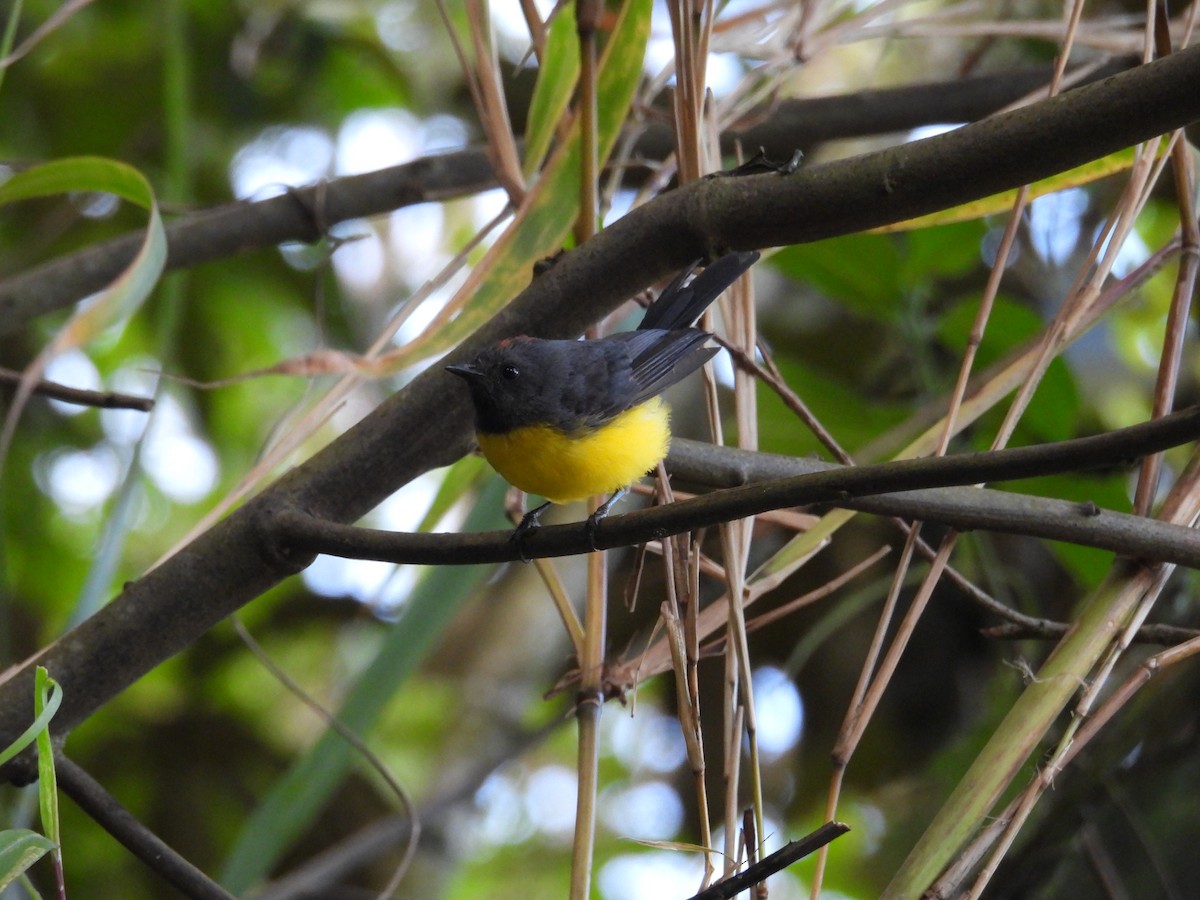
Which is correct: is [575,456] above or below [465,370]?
above

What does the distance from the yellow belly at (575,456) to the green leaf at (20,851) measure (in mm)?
963

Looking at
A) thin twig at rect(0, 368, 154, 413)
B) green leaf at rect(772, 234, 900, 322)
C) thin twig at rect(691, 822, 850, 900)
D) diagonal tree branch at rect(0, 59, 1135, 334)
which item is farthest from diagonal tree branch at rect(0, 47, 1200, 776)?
green leaf at rect(772, 234, 900, 322)

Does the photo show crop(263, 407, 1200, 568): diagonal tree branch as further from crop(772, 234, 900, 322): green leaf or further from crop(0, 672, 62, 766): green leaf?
crop(772, 234, 900, 322): green leaf

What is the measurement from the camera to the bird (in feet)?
6.18

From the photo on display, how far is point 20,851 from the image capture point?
1.08 metres

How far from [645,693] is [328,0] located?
2.73 meters

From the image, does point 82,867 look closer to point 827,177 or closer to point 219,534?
point 219,534

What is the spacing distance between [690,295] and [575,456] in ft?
1.27

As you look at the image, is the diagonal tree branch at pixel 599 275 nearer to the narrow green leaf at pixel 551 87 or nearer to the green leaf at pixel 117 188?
the green leaf at pixel 117 188

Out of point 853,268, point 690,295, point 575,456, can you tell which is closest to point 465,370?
point 690,295

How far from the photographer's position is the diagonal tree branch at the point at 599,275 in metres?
1.03

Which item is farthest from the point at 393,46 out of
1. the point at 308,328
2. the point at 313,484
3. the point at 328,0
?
the point at 313,484

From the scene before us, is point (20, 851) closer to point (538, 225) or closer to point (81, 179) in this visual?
point (81, 179)

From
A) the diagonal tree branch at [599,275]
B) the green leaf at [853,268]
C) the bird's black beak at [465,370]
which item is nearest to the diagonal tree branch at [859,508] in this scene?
the diagonal tree branch at [599,275]
